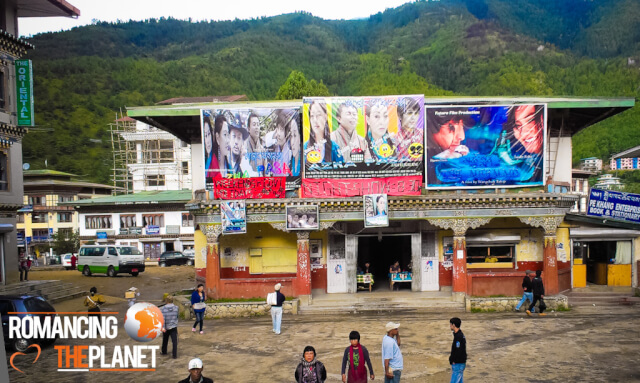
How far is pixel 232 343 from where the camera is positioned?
17078 millimetres

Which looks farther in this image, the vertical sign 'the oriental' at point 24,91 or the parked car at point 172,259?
the parked car at point 172,259

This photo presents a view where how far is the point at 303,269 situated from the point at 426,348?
793cm

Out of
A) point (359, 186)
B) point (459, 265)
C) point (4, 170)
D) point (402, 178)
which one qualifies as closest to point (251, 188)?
point (359, 186)

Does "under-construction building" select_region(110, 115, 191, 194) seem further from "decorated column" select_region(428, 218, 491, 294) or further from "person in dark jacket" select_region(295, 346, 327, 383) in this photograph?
"person in dark jacket" select_region(295, 346, 327, 383)

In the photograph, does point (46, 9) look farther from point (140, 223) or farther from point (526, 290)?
point (526, 290)

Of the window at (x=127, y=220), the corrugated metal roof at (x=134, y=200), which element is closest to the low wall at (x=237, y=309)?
the corrugated metal roof at (x=134, y=200)

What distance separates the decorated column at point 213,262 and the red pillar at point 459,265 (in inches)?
420

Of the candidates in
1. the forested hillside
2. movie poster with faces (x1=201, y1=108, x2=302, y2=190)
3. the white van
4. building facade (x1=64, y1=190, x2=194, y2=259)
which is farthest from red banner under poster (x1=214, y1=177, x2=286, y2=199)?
building facade (x1=64, y1=190, x2=194, y2=259)

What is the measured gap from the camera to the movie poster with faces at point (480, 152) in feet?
73.7

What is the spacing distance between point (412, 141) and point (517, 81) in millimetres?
77665

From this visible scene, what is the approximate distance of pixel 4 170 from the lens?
30.3m

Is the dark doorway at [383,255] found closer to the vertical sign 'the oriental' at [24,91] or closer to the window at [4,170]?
the vertical sign 'the oriental' at [24,91]

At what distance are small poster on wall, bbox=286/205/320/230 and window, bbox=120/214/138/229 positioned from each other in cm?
3596

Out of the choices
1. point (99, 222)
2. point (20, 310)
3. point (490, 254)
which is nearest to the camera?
point (20, 310)
